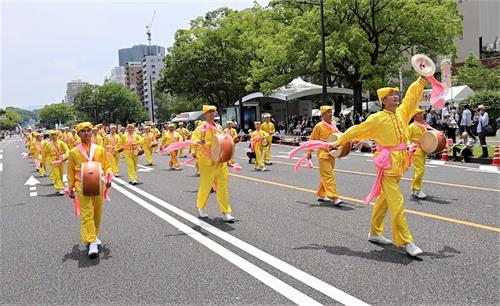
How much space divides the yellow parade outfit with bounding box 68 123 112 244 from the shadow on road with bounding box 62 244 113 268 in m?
0.21

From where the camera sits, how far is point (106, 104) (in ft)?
425

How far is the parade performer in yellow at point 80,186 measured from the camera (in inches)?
263

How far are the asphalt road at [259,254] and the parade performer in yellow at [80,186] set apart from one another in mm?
310

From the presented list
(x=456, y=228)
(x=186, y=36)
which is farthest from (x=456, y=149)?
(x=186, y=36)

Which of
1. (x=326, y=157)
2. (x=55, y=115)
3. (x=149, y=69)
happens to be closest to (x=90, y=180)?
(x=326, y=157)

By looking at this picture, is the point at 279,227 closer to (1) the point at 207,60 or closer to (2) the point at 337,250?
(2) the point at 337,250

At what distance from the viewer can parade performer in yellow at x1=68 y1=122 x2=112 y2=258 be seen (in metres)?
6.67

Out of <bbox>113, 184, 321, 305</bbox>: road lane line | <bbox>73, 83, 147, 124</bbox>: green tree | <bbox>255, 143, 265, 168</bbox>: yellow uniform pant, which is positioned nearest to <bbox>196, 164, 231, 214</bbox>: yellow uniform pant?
<bbox>113, 184, 321, 305</bbox>: road lane line

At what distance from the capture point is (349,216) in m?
8.32

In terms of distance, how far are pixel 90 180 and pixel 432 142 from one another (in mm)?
6065

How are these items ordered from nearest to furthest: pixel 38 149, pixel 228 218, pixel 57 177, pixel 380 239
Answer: pixel 380 239, pixel 228 218, pixel 57 177, pixel 38 149

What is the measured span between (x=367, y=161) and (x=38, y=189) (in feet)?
35.8

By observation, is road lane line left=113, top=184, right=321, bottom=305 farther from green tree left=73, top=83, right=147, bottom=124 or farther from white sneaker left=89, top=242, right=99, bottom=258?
green tree left=73, top=83, right=147, bottom=124

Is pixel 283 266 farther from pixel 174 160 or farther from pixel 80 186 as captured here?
pixel 174 160
